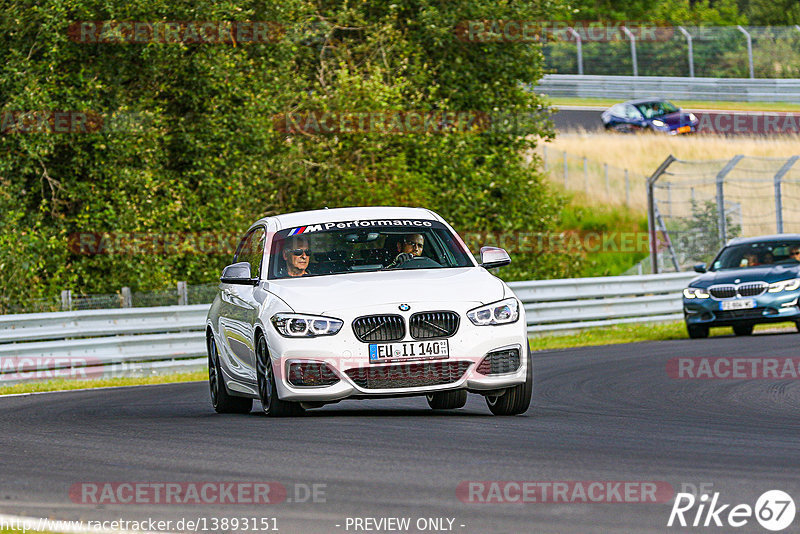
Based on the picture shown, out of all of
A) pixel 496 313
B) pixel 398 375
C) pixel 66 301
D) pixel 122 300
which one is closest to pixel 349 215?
pixel 496 313

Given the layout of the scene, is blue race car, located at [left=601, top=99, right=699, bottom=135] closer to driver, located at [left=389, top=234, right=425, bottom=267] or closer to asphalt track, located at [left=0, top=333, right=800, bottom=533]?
asphalt track, located at [left=0, top=333, right=800, bottom=533]

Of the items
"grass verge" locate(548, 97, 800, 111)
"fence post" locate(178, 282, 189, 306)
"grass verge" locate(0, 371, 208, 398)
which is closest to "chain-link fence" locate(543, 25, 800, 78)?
"grass verge" locate(548, 97, 800, 111)

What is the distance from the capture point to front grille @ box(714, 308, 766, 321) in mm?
21266

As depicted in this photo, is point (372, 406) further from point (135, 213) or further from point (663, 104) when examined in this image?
point (663, 104)

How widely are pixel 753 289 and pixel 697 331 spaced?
125 cm

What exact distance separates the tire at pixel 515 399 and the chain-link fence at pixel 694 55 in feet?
161

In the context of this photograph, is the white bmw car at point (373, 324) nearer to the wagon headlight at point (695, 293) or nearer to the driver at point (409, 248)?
the driver at point (409, 248)

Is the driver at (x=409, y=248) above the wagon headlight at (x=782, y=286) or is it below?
above

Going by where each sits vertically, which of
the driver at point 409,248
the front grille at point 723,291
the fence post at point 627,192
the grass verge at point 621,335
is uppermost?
the driver at point 409,248

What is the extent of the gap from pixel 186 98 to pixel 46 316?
365 inches

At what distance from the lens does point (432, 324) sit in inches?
391

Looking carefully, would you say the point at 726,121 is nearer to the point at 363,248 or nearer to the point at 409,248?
the point at 409,248

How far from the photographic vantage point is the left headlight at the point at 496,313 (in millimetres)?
10016

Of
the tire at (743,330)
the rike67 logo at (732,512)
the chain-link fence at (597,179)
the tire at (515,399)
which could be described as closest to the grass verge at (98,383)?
the tire at (515,399)
